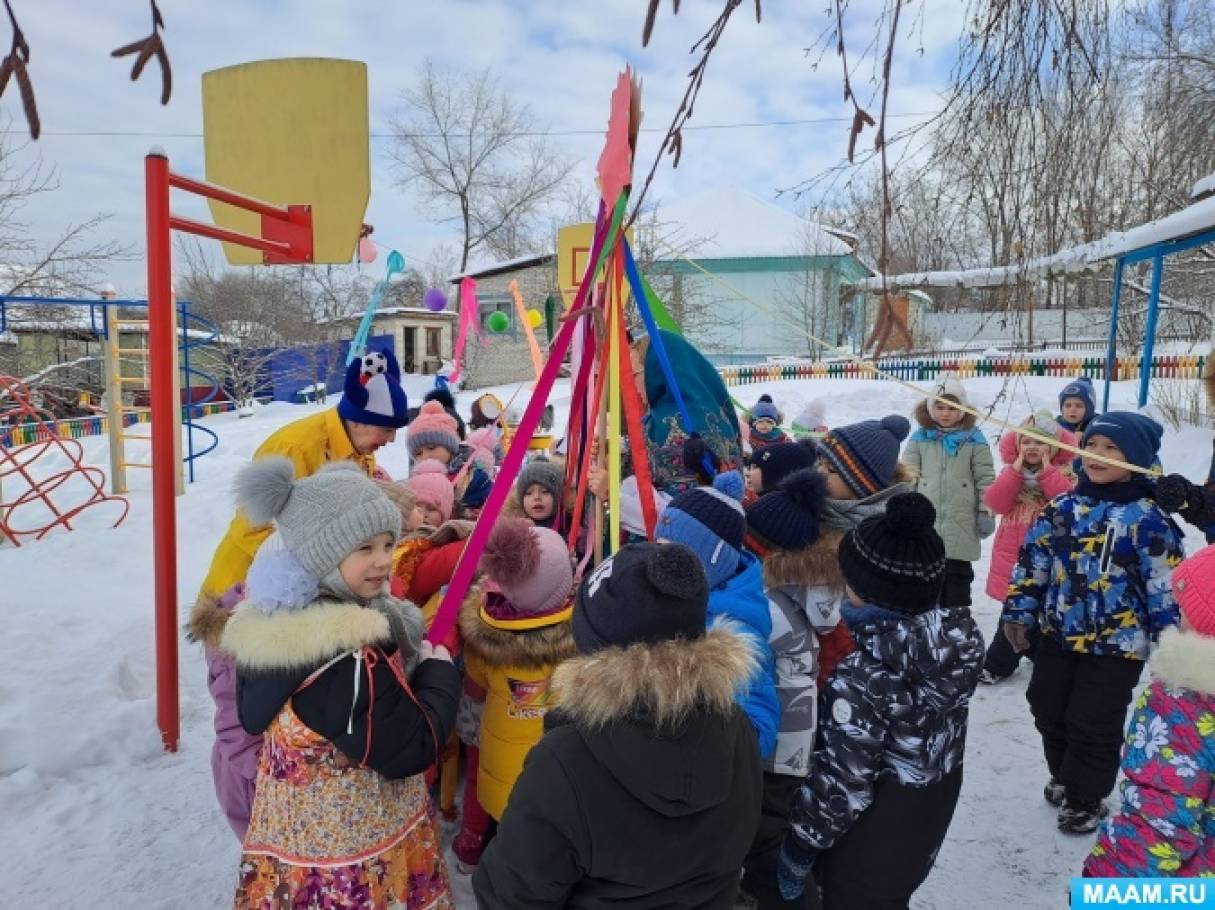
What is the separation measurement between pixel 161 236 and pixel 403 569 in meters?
1.73

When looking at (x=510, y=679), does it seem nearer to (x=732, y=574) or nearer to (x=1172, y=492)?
(x=732, y=574)

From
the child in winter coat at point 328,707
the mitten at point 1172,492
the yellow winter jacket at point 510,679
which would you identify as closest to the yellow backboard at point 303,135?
the yellow winter jacket at point 510,679

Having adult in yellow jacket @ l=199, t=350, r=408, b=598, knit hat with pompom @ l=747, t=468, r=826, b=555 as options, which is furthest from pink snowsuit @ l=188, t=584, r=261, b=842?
knit hat with pompom @ l=747, t=468, r=826, b=555

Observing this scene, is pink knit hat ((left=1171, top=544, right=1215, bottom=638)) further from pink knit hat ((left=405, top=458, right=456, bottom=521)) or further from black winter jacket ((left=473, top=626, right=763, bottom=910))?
pink knit hat ((left=405, top=458, right=456, bottom=521))

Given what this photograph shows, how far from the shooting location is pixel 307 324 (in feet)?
78.0

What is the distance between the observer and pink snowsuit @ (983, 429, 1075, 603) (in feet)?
13.9

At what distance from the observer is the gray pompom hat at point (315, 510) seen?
169 cm

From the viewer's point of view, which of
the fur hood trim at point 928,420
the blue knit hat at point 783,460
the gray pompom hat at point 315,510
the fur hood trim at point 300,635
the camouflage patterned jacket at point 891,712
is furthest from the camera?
the fur hood trim at point 928,420

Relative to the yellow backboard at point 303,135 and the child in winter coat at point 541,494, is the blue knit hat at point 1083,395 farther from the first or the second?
the yellow backboard at point 303,135

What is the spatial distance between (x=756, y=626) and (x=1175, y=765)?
963 mm

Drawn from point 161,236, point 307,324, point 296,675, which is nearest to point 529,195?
point 307,324

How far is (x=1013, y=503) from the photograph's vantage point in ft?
14.1

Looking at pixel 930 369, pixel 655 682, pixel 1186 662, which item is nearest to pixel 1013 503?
pixel 1186 662

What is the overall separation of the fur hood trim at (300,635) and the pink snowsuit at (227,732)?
521 mm
